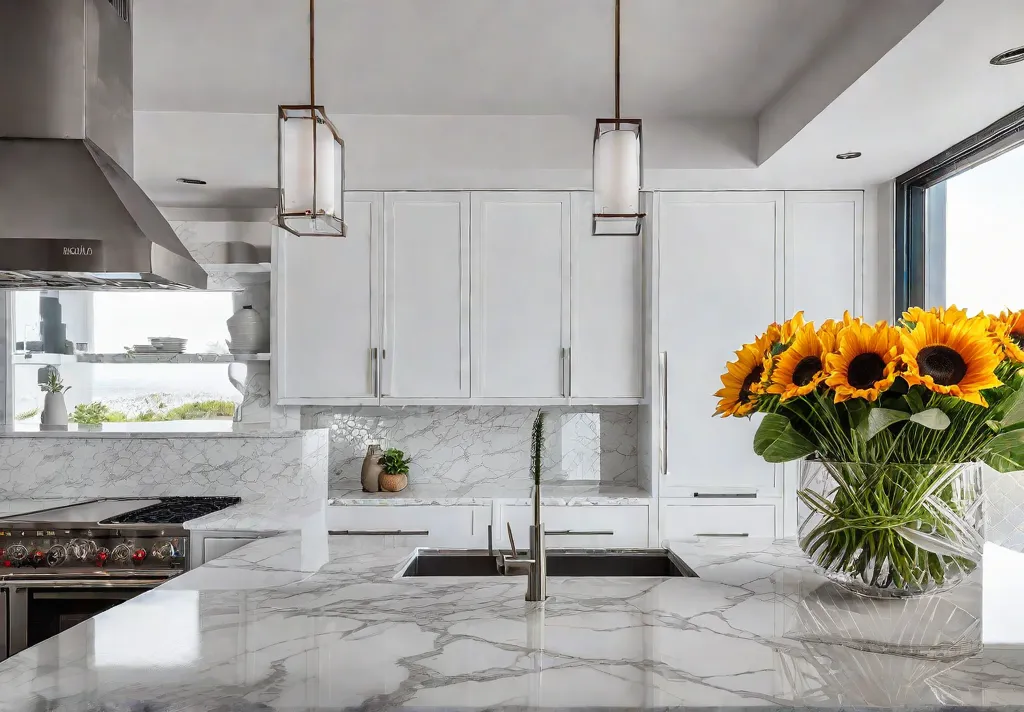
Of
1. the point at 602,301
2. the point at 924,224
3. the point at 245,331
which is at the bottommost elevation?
the point at 245,331

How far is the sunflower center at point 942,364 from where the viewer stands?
3.79 feet

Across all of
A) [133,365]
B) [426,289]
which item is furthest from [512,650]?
[133,365]

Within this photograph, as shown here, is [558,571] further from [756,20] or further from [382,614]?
[756,20]

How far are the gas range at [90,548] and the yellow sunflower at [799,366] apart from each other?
2232mm

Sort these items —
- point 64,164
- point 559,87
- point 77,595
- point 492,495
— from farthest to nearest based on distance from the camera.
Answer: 1. point 492,495
2. point 559,87
3. point 77,595
4. point 64,164

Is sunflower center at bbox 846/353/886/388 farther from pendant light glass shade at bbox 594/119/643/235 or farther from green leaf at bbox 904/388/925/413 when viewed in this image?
pendant light glass shade at bbox 594/119/643/235

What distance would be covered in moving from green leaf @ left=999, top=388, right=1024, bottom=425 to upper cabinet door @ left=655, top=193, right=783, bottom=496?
2179mm

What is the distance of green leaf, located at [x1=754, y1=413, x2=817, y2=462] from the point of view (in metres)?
1.35

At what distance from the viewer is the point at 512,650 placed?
3.79ft

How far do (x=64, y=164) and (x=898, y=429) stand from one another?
2.11 m

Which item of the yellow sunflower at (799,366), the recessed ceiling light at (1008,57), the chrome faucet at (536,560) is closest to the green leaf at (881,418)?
the yellow sunflower at (799,366)

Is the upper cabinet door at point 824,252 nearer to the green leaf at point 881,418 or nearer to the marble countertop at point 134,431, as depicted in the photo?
the green leaf at point 881,418

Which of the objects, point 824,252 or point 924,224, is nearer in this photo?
point 924,224

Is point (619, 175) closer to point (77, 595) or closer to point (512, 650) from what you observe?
point (512, 650)
